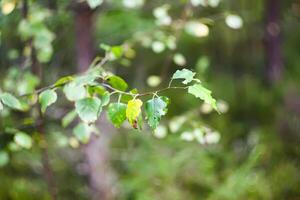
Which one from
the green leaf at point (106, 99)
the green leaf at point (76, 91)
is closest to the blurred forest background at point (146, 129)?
the green leaf at point (76, 91)

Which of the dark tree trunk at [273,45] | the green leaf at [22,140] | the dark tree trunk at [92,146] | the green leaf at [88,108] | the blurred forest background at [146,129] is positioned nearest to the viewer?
the green leaf at [88,108]

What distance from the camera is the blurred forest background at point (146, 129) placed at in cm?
169

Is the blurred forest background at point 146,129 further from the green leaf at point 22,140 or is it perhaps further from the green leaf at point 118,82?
the green leaf at point 118,82

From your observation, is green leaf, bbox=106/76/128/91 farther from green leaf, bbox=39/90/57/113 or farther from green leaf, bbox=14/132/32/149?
green leaf, bbox=14/132/32/149

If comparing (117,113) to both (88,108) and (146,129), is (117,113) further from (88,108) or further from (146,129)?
(146,129)

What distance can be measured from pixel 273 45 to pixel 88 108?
9.16 feet

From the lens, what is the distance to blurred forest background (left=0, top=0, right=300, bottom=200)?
1.69 m

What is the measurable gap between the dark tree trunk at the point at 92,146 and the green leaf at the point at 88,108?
1.05 metres

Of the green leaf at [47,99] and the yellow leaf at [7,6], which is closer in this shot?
the green leaf at [47,99]

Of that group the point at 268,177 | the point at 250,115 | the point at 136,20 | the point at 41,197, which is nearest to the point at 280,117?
the point at 250,115

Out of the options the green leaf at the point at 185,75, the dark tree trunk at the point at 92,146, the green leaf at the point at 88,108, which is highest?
the dark tree trunk at the point at 92,146

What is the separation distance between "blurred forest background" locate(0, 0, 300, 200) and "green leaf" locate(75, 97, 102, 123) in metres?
0.46

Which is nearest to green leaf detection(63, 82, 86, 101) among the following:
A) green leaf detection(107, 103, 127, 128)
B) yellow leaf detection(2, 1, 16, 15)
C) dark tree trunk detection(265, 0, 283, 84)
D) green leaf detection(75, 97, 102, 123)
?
green leaf detection(75, 97, 102, 123)

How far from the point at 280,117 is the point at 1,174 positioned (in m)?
1.78
